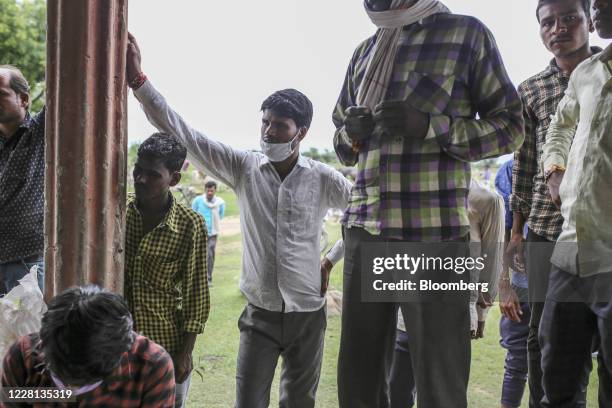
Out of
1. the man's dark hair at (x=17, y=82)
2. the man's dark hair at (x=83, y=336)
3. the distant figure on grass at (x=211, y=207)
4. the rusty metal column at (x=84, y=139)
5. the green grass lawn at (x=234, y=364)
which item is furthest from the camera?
the distant figure on grass at (x=211, y=207)

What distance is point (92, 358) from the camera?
1.11 meters

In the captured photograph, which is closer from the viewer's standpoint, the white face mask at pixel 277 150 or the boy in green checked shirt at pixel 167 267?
the boy in green checked shirt at pixel 167 267

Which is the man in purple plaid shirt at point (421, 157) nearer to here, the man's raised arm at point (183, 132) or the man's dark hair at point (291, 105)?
the man's dark hair at point (291, 105)

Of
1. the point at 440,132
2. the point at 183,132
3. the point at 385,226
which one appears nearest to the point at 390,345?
the point at 385,226

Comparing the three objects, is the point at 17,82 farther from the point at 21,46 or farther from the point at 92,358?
the point at 21,46

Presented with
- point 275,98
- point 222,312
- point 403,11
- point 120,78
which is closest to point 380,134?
point 403,11

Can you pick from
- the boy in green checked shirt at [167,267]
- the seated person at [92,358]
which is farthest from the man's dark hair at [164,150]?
the seated person at [92,358]

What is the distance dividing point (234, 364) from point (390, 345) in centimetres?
168

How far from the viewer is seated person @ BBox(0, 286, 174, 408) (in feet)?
3.63

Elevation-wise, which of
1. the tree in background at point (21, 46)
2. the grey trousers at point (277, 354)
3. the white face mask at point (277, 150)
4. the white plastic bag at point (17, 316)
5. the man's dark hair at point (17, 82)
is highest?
the tree in background at point (21, 46)

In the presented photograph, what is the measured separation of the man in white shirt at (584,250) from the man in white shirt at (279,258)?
2.37 feet

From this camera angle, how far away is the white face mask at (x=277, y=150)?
1794 millimetres

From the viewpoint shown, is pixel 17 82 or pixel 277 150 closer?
pixel 277 150

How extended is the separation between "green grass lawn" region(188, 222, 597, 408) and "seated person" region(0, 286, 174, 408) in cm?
128
